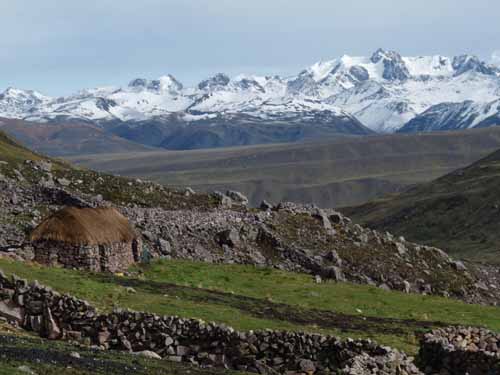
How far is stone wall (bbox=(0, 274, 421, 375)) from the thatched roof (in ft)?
39.7

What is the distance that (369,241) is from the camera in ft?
213

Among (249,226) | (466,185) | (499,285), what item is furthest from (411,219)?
(249,226)

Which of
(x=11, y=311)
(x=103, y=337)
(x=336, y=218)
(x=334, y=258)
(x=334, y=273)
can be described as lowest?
(x=103, y=337)

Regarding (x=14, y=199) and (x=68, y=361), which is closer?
(x=68, y=361)

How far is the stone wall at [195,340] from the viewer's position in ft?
90.1

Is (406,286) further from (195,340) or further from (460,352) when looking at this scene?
(195,340)

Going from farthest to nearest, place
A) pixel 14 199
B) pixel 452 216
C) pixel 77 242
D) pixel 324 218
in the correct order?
pixel 452 216 → pixel 324 218 → pixel 14 199 → pixel 77 242

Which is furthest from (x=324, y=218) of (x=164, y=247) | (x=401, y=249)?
(x=164, y=247)

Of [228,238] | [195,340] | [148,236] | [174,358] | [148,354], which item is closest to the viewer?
[148,354]

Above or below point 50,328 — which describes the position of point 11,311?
above

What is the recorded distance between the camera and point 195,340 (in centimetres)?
2867

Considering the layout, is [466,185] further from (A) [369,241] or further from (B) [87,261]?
(B) [87,261]

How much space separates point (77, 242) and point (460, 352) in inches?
817

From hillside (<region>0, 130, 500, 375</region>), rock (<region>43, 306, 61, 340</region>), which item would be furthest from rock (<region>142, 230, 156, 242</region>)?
rock (<region>43, 306, 61, 340</region>)
